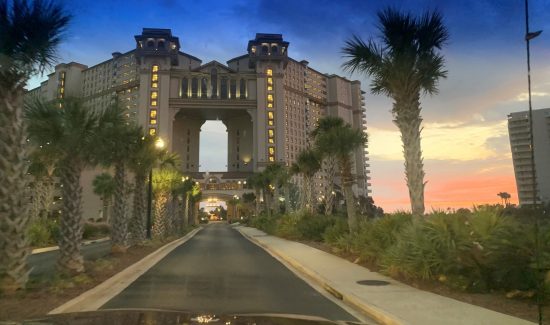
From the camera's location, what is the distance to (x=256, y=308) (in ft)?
27.3

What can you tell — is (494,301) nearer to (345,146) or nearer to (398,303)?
(398,303)

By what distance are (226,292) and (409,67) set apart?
30.1 feet

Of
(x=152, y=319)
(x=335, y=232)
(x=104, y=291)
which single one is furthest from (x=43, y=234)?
(x=152, y=319)

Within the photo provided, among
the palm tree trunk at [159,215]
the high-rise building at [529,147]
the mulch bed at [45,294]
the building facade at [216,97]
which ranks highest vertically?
the building facade at [216,97]

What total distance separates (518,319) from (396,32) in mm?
9563

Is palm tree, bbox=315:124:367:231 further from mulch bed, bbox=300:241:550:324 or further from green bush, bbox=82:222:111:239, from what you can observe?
green bush, bbox=82:222:111:239

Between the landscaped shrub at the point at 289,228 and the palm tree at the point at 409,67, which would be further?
the landscaped shrub at the point at 289,228

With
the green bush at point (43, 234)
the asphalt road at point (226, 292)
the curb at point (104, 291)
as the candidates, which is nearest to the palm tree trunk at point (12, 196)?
the curb at point (104, 291)

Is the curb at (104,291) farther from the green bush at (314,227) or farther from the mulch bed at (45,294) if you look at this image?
the green bush at (314,227)

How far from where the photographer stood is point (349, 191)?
72.2 ft

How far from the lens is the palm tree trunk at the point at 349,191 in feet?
66.4

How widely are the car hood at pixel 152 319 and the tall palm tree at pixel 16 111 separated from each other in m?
5.45

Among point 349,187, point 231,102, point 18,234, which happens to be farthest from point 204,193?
point 18,234

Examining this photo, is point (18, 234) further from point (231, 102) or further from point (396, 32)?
point (231, 102)
